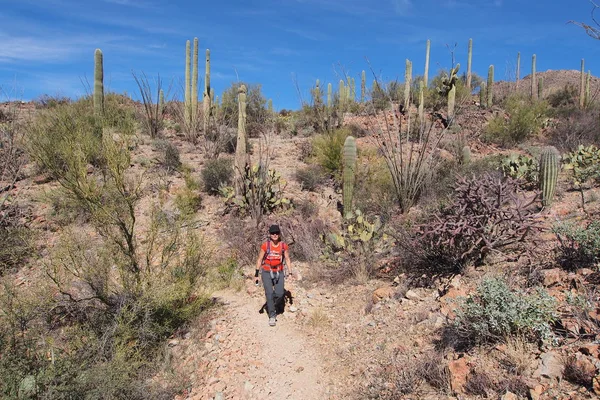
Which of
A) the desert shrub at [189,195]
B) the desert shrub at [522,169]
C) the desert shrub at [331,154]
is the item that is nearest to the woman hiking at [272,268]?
the desert shrub at [189,195]

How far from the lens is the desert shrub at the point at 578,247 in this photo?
13.7 ft

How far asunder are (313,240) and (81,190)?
4347 mm

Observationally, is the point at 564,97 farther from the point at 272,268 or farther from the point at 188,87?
the point at 272,268

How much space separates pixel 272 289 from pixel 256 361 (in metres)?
1.12

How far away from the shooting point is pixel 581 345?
2963mm

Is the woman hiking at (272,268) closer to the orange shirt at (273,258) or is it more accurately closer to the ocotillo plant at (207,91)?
the orange shirt at (273,258)

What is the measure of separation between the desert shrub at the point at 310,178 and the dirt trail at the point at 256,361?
5887 mm

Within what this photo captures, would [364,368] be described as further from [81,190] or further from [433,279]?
[81,190]

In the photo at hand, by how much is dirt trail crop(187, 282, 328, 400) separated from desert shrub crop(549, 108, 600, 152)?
465 inches

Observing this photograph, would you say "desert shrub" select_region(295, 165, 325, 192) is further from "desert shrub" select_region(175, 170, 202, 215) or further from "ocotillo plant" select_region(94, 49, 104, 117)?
"ocotillo plant" select_region(94, 49, 104, 117)

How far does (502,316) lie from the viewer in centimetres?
336

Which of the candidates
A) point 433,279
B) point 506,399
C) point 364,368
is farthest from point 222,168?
point 506,399

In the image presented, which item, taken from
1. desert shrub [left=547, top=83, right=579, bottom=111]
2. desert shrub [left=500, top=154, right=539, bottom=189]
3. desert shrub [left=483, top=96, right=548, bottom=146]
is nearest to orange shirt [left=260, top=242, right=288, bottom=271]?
desert shrub [left=500, top=154, right=539, bottom=189]

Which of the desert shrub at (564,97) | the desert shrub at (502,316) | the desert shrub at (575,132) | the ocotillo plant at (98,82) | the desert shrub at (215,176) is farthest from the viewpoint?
the desert shrub at (564,97)
